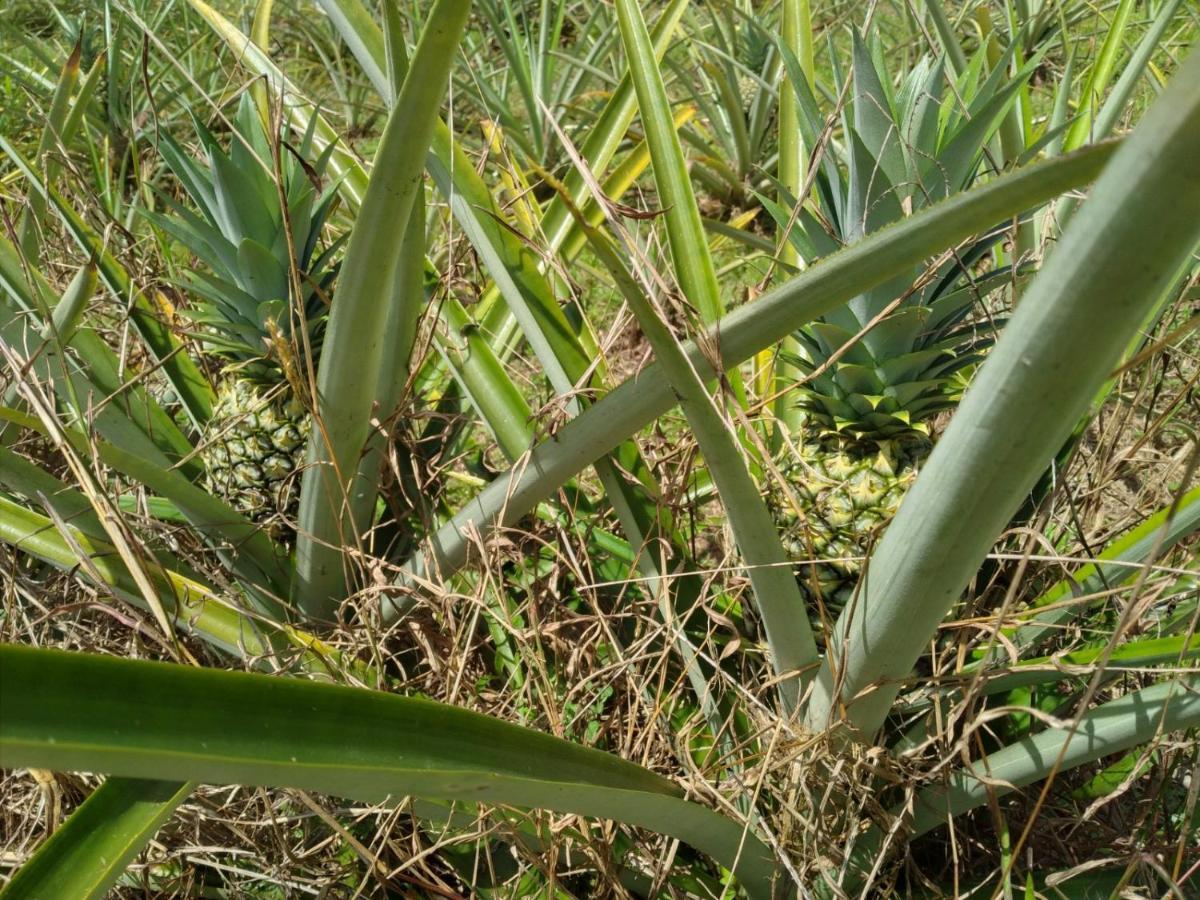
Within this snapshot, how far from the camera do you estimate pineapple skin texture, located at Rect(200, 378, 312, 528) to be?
1.00m

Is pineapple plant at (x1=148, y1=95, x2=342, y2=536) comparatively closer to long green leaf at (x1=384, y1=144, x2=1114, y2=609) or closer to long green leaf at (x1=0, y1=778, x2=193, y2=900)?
long green leaf at (x1=384, y1=144, x2=1114, y2=609)

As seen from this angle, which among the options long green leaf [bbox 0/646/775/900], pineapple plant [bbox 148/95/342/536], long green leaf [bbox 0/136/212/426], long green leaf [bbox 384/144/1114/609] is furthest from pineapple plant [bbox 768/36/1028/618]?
long green leaf [bbox 0/136/212/426]

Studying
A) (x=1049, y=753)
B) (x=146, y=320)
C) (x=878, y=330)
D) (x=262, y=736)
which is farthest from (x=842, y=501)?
(x=146, y=320)

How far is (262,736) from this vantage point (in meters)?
0.41

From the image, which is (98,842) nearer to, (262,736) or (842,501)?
(262,736)

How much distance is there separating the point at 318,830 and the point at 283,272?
0.53m

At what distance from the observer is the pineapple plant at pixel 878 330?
0.76 m

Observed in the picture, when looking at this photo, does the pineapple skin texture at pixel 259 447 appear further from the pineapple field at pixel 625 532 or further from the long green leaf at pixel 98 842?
the long green leaf at pixel 98 842

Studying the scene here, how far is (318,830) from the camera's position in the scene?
897mm

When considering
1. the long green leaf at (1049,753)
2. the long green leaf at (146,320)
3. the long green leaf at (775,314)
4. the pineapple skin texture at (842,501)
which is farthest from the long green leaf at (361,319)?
the long green leaf at (1049,753)

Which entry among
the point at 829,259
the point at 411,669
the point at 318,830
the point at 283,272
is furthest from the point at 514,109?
the point at 829,259

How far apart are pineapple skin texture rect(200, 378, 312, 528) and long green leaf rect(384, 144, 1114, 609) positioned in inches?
8.7

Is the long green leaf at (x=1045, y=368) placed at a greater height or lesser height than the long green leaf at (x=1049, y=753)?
greater

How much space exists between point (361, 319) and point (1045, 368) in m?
0.49
